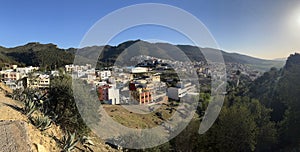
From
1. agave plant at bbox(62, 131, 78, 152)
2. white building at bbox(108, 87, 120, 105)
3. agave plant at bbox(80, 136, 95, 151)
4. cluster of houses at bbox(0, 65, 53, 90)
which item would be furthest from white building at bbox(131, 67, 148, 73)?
agave plant at bbox(62, 131, 78, 152)

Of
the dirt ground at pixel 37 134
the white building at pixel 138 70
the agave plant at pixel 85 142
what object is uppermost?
the white building at pixel 138 70

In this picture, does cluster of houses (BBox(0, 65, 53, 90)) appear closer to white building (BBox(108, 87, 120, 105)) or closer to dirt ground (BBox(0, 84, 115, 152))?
dirt ground (BBox(0, 84, 115, 152))

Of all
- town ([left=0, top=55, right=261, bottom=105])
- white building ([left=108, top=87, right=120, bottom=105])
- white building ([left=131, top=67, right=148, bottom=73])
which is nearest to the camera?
town ([left=0, top=55, right=261, bottom=105])

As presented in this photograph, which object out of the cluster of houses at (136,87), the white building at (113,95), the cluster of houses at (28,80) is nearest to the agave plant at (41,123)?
the cluster of houses at (28,80)

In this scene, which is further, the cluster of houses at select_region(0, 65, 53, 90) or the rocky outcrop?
the cluster of houses at select_region(0, 65, 53, 90)

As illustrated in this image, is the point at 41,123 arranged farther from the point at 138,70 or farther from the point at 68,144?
the point at 138,70

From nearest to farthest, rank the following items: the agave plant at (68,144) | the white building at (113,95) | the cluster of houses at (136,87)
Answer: the agave plant at (68,144) → the cluster of houses at (136,87) → the white building at (113,95)

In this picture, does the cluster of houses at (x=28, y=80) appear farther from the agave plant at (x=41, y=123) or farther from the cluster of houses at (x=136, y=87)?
the agave plant at (x=41, y=123)

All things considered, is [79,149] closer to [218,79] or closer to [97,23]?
[97,23]

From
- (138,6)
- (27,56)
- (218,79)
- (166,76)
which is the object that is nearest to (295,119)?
(138,6)

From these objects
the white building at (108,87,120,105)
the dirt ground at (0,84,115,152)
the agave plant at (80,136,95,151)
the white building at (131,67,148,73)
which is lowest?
the white building at (108,87,120,105)

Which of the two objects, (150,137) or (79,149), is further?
(150,137)
